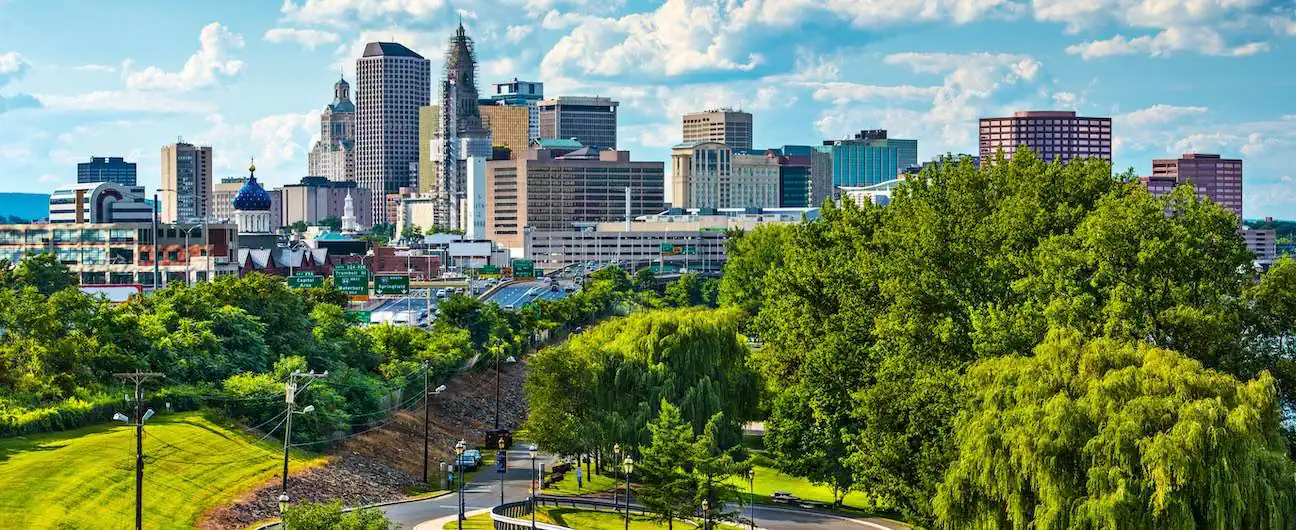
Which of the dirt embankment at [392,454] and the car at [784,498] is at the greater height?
the dirt embankment at [392,454]

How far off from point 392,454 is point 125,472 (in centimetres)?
2182

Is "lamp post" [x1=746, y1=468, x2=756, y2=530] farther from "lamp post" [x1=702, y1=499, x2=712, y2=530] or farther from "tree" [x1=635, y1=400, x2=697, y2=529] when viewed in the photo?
"tree" [x1=635, y1=400, x2=697, y2=529]

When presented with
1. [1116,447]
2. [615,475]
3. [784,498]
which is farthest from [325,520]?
[784,498]

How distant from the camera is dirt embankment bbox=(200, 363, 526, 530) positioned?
212 ft

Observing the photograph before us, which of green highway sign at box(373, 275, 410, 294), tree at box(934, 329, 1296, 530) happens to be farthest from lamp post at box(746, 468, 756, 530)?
green highway sign at box(373, 275, 410, 294)

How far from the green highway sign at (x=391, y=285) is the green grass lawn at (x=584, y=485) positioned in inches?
2429

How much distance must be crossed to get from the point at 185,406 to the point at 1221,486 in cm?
4858

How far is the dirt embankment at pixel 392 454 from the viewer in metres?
64.5

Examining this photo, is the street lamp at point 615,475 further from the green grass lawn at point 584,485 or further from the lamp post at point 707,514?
the lamp post at point 707,514

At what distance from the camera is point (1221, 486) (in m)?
45.7

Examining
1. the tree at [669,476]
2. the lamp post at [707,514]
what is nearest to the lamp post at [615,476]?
the tree at [669,476]

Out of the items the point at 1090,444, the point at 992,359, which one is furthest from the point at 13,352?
the point at 1090,444

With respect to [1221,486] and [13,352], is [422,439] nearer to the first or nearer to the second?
[13,352]

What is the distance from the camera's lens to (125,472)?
205 ft
